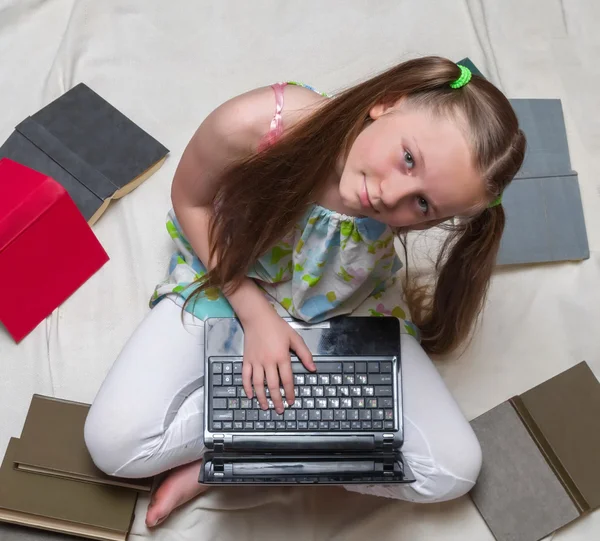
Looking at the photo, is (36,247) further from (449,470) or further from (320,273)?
(449,470)

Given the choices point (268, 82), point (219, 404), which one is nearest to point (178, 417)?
point (219, 404)

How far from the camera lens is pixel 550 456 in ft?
3.62

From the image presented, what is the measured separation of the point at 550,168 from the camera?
1286 millimetres

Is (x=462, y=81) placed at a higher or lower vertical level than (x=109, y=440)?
higher

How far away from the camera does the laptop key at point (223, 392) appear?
950 mm

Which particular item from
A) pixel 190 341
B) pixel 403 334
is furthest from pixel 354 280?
pixel 190 341

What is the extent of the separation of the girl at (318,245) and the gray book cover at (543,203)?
0.24 metres

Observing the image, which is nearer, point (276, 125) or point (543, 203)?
point (276, 125)

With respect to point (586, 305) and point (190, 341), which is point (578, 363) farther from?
point (190, 341)

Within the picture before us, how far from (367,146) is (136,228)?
1.86 ft

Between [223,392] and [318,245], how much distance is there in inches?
9.3

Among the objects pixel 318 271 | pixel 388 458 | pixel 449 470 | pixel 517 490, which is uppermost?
pixel 318 271

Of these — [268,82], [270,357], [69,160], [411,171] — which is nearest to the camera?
[411,171]

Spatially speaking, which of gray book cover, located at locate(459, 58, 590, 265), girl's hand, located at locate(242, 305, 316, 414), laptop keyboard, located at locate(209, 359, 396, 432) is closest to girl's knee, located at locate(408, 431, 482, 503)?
laptop keyboard, located at locate(209, 359, 396, 432)
